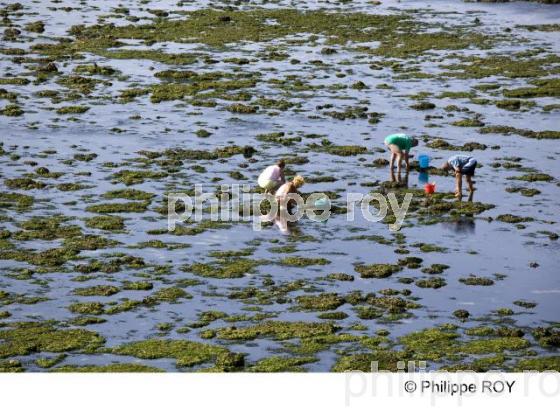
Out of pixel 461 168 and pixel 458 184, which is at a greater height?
pixel 461 168

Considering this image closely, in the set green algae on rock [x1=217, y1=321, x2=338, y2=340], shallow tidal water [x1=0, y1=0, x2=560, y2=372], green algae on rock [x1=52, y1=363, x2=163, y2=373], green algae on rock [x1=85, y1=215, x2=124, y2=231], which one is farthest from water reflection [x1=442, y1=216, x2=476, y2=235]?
green algae on rock [x1=52, y1=363, x2=163, y2=373]

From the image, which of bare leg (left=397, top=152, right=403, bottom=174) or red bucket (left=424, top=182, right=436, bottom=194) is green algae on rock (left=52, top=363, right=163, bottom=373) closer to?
red bucket (left=424, top=182, right=436, bottom=194)

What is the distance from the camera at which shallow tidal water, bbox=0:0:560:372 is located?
28469mm

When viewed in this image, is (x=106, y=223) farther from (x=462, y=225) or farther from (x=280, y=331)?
(x=462, y=225)

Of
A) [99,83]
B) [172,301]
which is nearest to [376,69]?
[99,83]

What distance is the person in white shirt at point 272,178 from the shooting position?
40.1 metres

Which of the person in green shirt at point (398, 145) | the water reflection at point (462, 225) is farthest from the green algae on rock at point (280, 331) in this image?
the person in green shirt at point (398, 145)

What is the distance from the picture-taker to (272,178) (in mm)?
40156

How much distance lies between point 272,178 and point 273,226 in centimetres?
297

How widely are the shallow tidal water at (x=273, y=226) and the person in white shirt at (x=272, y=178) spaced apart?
5.66 feet

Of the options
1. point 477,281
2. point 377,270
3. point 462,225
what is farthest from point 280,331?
point 462,225

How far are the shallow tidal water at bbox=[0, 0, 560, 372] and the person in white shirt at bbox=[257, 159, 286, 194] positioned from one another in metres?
1.73
